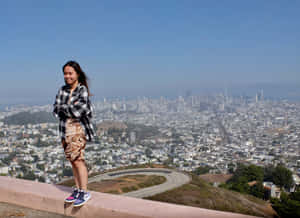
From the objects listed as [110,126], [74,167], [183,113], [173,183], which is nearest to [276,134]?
[110,126]

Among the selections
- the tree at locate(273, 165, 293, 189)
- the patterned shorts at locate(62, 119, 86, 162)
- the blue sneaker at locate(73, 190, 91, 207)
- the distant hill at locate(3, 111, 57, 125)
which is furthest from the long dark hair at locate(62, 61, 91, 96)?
the distant hill at locate(3, 111, 57, 125)

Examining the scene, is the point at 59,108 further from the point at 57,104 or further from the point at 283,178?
the point at 283,178

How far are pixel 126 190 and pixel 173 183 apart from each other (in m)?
3.56

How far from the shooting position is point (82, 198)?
2.25m

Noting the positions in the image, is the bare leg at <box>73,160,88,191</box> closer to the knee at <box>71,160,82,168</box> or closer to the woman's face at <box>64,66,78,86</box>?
the knee at <box>71,160,82,168</box>

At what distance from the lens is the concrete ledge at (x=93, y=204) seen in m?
1.97

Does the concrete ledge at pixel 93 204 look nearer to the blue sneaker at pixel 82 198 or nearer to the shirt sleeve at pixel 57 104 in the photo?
the blue sneaker at pixel 82 198

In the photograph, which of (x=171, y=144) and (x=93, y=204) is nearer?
(x=93, y=204)

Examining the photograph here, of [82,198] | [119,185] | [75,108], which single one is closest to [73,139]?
[75,108]

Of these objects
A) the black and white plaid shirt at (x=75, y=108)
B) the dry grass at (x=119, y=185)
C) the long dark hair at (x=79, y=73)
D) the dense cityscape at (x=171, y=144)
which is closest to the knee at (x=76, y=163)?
the black and white plaid shirt at (x=75, y=108)

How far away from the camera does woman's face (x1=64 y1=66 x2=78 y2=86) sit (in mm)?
2332

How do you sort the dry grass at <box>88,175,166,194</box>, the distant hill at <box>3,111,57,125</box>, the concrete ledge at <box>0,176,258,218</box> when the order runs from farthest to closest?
the distant hill at <box>3,111,57,125</box>
the dry grass at <box>88,175,166,194</box>
the concrete ledge at <box>0,176,258,218</box>

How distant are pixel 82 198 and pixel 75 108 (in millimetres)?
702

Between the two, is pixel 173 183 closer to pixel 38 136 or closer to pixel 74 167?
pixel 74 167
